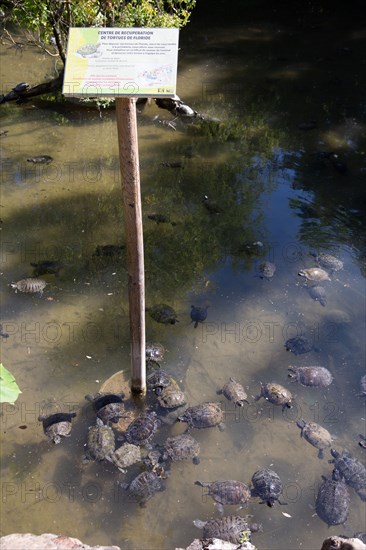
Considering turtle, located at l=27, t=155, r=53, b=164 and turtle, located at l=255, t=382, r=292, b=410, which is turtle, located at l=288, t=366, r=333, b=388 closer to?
turtle, located at l=255, t=382, r=292, b=410

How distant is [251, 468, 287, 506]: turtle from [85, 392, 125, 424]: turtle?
45.0 inches

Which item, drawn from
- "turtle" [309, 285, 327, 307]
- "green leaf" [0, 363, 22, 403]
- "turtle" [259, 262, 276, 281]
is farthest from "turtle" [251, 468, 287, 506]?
"green leaf" [0, 363, 22, 403]

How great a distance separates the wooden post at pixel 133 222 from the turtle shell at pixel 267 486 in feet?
3.76

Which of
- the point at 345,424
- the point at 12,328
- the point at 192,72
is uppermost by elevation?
the point at 192,72

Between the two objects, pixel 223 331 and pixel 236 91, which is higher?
pixel 236 91

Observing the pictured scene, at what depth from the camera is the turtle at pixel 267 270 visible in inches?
236

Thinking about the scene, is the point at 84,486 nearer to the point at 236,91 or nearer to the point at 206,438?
the point at 206,438

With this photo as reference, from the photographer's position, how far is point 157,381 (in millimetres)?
4656

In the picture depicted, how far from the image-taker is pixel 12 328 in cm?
516

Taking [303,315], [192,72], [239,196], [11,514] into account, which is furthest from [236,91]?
[11,514]

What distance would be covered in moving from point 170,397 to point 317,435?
119 centimetres

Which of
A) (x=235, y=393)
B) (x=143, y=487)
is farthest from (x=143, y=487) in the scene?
(x=235, y=393)

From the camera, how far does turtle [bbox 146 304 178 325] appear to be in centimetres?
534

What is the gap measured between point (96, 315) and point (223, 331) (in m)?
1.23
